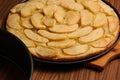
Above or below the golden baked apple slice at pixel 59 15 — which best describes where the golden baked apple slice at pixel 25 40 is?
below

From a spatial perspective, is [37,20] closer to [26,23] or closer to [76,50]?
[26,23]

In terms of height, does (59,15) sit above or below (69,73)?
above

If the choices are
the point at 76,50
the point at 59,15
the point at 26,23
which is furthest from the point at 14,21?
the point at 76,50

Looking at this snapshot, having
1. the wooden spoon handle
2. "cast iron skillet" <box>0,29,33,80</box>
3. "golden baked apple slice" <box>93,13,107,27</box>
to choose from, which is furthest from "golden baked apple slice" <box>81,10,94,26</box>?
"cast iron skillet" <box>0,29,33,80</box>

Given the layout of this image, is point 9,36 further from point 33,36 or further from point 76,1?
point 76,1

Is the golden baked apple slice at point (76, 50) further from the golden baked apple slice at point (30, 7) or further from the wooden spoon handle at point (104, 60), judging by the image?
the golden baked apple slice at point (30, 7)

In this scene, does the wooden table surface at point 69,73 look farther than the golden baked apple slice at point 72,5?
No

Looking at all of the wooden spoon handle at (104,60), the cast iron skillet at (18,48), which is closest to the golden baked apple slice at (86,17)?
the wooden spoon handle at (104,60)
